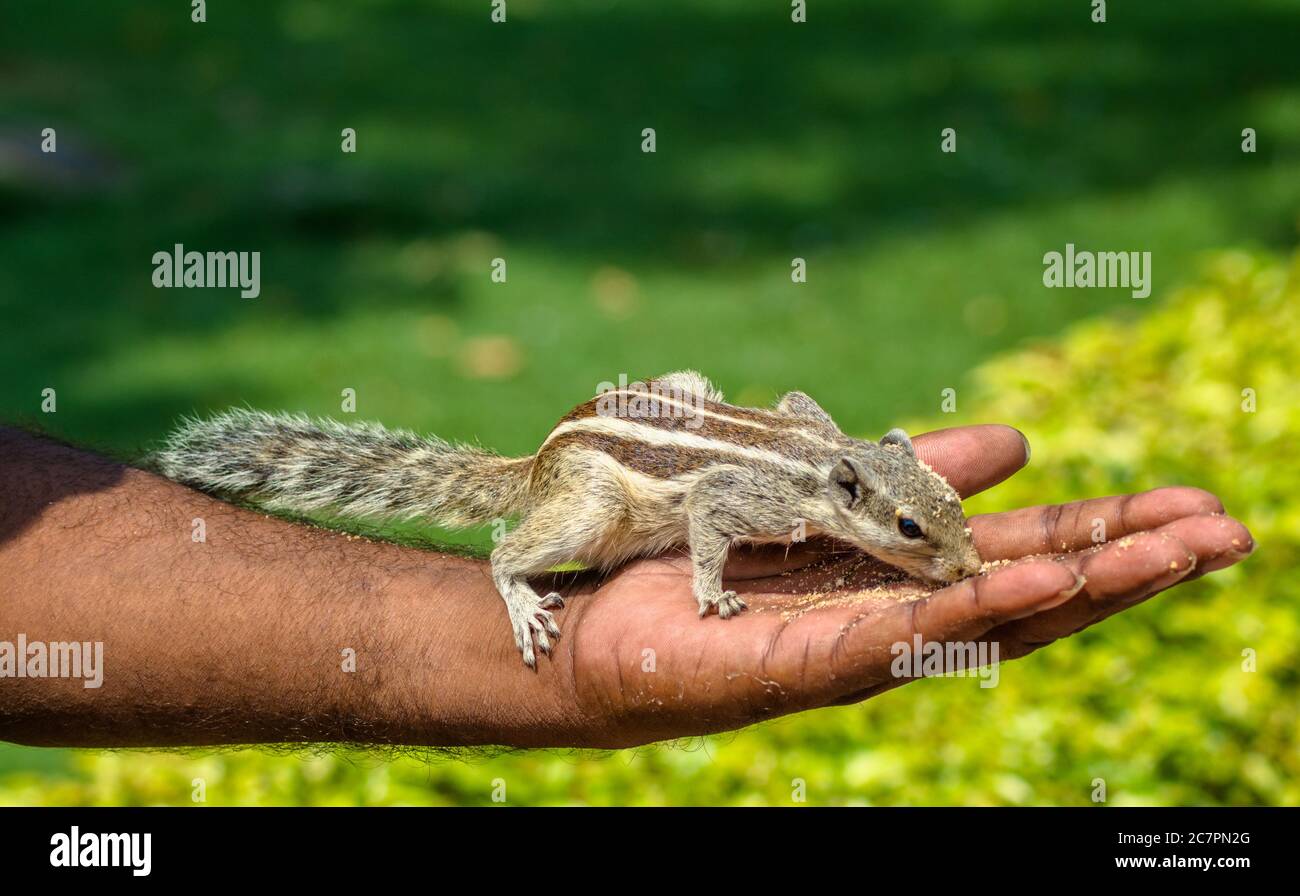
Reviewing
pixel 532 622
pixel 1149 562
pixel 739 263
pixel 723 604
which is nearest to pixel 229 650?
pixel 532 622

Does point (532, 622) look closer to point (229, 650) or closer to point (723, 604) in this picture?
point (723, 604)

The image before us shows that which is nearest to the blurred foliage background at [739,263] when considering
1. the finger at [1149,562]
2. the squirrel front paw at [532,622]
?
the squirrel front paw at [532,622]

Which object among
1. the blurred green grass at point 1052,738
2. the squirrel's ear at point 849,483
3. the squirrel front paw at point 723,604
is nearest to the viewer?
the squirrel front paw at point 723,604

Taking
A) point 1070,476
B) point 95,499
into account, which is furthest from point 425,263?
point 95,499

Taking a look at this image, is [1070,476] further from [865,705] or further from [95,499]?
[95,499]

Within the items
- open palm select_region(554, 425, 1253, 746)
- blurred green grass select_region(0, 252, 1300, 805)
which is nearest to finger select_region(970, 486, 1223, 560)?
open palm select_region(554, 425, 1253, 746)

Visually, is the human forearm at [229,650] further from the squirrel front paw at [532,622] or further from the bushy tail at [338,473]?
the bushy tail at [338,473]

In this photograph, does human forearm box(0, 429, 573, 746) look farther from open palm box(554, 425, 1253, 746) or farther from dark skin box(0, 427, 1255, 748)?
open palm box(554, 425, 1253, 746)
